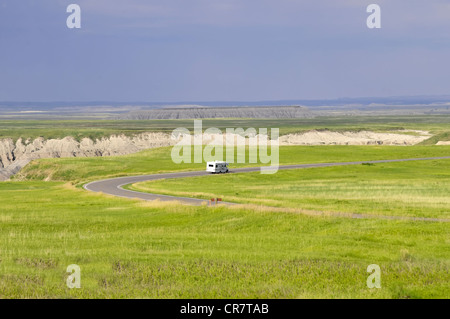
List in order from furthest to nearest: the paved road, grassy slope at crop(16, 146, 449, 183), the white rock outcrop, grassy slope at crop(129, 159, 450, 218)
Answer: the white rock outcrop, grassy slope at crop(16, 146, 449, 183), the paved road, grassy slope at crop(129, 159, 450, 218)

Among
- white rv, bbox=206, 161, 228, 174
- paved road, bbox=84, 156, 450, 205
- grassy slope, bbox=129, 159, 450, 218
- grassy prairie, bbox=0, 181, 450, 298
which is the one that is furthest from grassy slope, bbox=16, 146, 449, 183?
grassy prairie, bbox=0, 181, 450, 298

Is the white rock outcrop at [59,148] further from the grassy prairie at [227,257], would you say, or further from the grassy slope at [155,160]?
the grassy prairie at [227,257]

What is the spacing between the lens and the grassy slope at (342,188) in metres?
43.0

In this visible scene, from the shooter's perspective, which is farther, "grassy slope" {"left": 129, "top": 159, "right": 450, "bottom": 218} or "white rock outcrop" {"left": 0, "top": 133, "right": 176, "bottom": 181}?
"white rock outcrop" {"left": 0, "top": 133, "right": 176, "bottom": 181}

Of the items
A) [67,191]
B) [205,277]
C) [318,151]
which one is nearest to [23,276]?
[205,277]

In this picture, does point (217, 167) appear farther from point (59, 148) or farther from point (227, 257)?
point (59, 148)

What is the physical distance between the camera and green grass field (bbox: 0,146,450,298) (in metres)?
20.4

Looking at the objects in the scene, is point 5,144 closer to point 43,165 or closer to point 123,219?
point 43,165

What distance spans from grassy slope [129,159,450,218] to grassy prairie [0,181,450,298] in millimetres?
6925

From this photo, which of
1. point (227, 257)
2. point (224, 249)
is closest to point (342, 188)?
point (224, 249)

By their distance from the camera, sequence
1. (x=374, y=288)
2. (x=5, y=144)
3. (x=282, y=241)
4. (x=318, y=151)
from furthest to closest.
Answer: (x=5, y=144) < (x=318, y=151) < (x=282, y=241) < (x=374, y=288)

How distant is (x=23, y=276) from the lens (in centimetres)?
2164

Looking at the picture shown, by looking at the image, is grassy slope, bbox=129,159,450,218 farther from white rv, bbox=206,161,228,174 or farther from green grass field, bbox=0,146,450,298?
white rv, bbox=206,161,228,174
